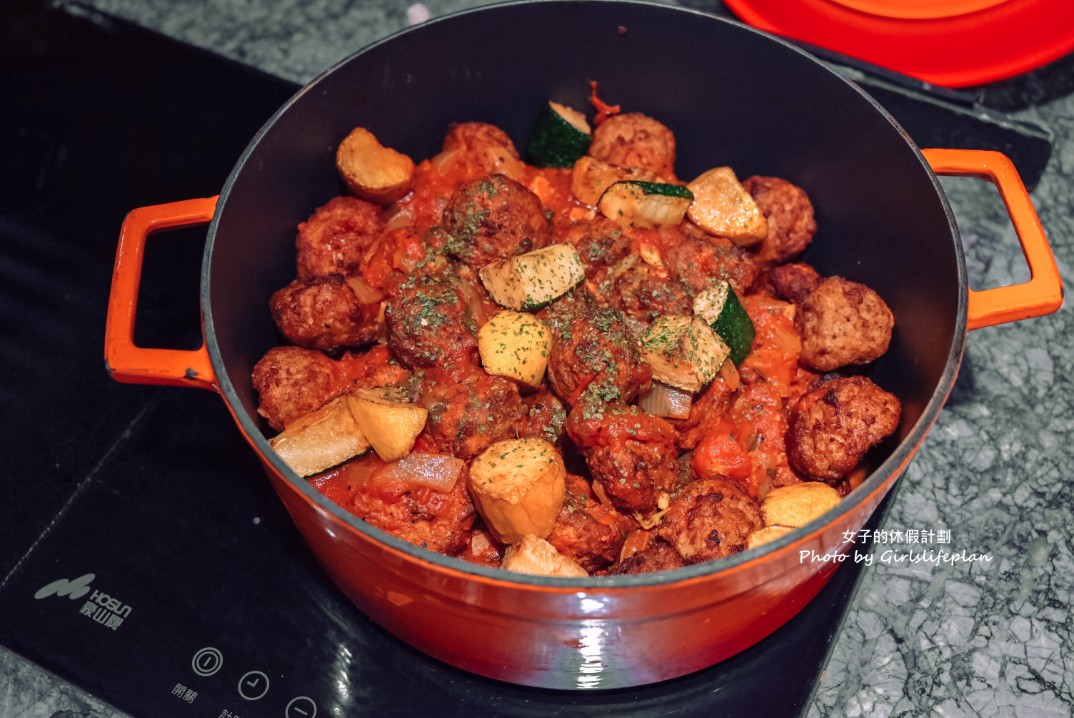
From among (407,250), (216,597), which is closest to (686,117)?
(407,250)

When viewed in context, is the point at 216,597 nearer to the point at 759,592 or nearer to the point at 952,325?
the point at 759,592

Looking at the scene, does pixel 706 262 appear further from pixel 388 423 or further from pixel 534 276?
pixel 388 423

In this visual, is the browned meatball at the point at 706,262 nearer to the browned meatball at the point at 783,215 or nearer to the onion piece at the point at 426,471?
the browned meatball at the point at 783,215

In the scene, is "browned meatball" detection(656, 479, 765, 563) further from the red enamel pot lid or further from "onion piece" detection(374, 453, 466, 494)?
the red enamel pot lid

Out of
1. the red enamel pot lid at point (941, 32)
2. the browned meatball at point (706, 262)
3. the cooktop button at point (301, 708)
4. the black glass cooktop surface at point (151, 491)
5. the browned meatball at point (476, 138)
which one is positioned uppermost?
the red enamel pot lid at point (941, 32)

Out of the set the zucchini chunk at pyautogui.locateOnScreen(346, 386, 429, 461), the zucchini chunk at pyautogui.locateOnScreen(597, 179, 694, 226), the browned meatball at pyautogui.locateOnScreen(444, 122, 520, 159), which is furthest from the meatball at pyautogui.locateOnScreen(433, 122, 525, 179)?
the zucchini chunk at pyautogui.locateOnScreen(346, 386, 429, 461)

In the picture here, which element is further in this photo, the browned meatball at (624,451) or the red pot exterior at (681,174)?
the browned meatball at (624,451)

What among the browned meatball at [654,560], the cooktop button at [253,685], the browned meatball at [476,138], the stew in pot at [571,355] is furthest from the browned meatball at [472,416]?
the browned meatball at [476,138]
